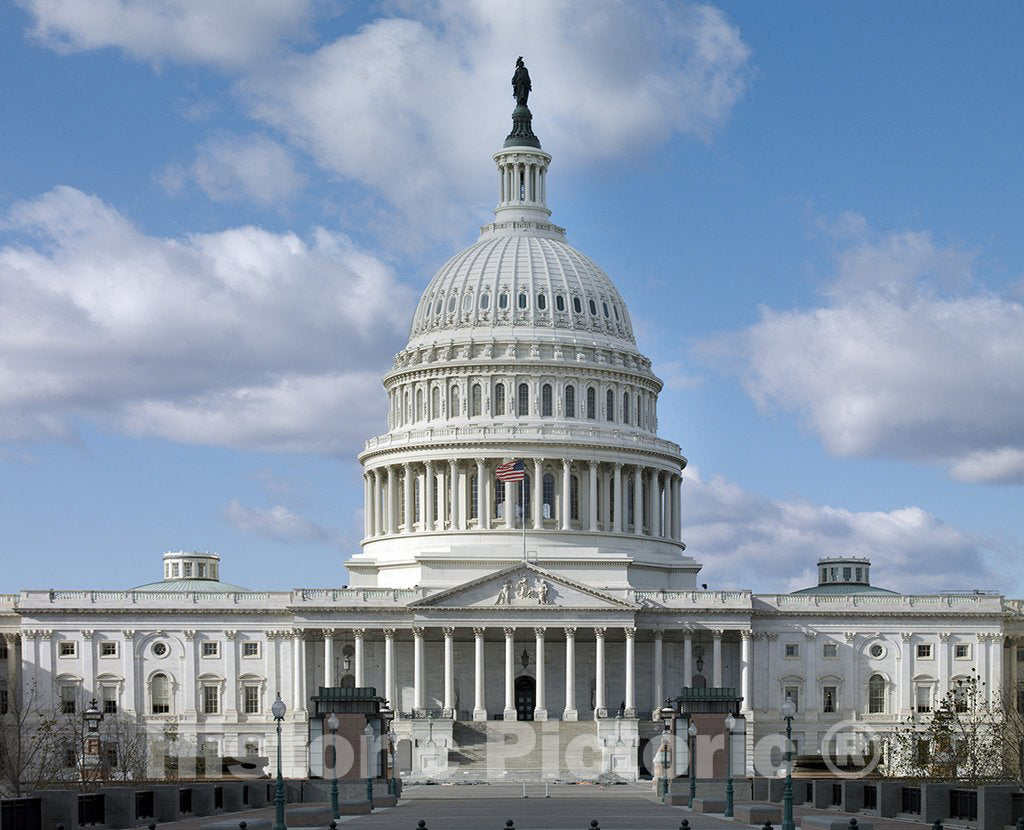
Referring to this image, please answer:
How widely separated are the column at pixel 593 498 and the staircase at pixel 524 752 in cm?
2375

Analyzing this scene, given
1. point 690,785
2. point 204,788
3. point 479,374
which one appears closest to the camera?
point 204,788

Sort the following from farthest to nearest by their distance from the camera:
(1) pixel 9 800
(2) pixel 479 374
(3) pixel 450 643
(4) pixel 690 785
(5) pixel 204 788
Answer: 1. (2) pixel 479 374
2. (3) pixel 450 643
3. (4) pixel 690 785
4. (5) pixel 204 788
5. (1) pixel 9 800

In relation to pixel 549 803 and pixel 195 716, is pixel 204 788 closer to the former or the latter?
pixel 549 803

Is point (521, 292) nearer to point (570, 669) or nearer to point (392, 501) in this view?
point (392, 501)

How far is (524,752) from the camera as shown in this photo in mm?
142875

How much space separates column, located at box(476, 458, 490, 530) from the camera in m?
168

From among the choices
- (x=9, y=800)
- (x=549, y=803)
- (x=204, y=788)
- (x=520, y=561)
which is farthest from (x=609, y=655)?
(x=9, y=800)

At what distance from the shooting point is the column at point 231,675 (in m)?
158

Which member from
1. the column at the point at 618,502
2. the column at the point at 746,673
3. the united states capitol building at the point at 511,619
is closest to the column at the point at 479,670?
the united states capitol building at the point at 511,619

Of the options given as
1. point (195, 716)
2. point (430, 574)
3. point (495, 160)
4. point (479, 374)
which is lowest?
point (195, 716)

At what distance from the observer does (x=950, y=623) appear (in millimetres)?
161250

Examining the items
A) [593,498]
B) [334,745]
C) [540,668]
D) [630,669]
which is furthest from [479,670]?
[334,745]

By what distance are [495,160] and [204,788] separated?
4092 inches

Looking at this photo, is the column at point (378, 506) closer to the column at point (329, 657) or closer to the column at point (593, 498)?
the column at point (593, 498)
